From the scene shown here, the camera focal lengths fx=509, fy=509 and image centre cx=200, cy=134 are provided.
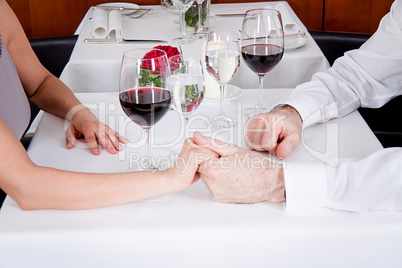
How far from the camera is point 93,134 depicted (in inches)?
42.4

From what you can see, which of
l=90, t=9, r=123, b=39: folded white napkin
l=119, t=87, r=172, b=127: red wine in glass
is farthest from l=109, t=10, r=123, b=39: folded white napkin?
l=119, t=87, r=172, b=127: red wine in glass

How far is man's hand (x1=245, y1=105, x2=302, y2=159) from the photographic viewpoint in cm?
99

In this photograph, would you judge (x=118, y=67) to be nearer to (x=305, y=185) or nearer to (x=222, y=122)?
(x=222, y=122)

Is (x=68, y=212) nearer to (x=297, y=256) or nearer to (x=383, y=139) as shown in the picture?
(x=297, y=256)

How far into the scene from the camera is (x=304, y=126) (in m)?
1.12

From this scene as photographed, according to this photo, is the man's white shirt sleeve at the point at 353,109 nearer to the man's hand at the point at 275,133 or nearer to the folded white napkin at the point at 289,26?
the man's hand at the point at 275,133

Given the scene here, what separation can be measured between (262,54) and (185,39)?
0.67 meters

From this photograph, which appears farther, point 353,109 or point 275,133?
point 353,109

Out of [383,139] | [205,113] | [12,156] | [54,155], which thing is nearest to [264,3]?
[383,139]

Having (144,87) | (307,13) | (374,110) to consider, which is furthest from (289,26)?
(307,13)

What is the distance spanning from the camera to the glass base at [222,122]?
1151 mm

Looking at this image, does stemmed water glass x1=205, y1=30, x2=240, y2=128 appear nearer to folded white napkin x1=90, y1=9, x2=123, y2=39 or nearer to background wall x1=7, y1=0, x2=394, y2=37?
folded white napkin x1=90, y1=9, x2=123, y2=39

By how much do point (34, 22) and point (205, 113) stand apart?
2.51m

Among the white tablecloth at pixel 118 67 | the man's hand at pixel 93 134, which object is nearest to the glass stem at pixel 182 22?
the white tablecloth at pixel 118 67
